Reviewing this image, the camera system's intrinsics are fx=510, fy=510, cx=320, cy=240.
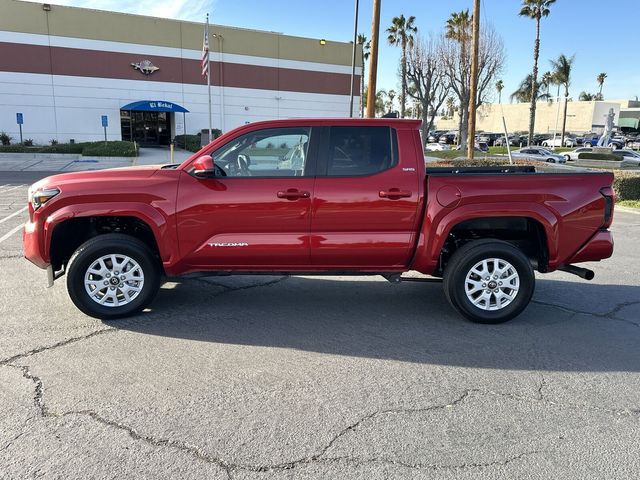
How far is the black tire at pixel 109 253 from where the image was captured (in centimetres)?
461

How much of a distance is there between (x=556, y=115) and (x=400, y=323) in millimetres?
94751

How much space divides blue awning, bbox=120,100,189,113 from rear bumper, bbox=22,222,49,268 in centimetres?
3284

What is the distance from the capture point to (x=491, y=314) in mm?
4805

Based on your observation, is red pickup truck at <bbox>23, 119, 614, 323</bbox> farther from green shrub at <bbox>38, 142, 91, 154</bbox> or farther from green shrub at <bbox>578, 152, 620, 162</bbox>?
green shrub at <bbox>578, 152, 620, 162</bbox>

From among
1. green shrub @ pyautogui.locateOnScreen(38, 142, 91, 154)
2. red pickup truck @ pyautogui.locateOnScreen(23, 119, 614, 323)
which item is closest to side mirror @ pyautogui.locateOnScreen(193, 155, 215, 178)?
red pickup truck @ pyautogui.locateOnScreen(23, 119, 614, 323)

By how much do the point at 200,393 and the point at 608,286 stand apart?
17.1 ft

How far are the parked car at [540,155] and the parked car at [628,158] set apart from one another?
361 cm

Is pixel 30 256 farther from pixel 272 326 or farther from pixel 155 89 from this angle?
pixel 155 89

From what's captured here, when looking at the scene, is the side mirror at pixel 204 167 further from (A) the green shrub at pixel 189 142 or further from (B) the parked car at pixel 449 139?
(B) the parked car at pixel 449 139

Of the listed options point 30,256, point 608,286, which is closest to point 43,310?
point 30,256

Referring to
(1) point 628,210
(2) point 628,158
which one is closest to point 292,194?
(1) point 628,210

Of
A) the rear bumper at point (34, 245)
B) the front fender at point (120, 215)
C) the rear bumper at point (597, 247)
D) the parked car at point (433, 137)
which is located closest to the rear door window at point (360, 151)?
the front fender at point (120, 215)

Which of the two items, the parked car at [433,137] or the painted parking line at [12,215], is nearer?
the painted parking line at [12,215]

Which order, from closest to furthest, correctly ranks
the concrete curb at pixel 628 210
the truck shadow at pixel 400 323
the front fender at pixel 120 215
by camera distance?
the truck shadow at pixel 400 323 < the front fender at pixel 120 215 < the concrete curb at pixel 628 210
